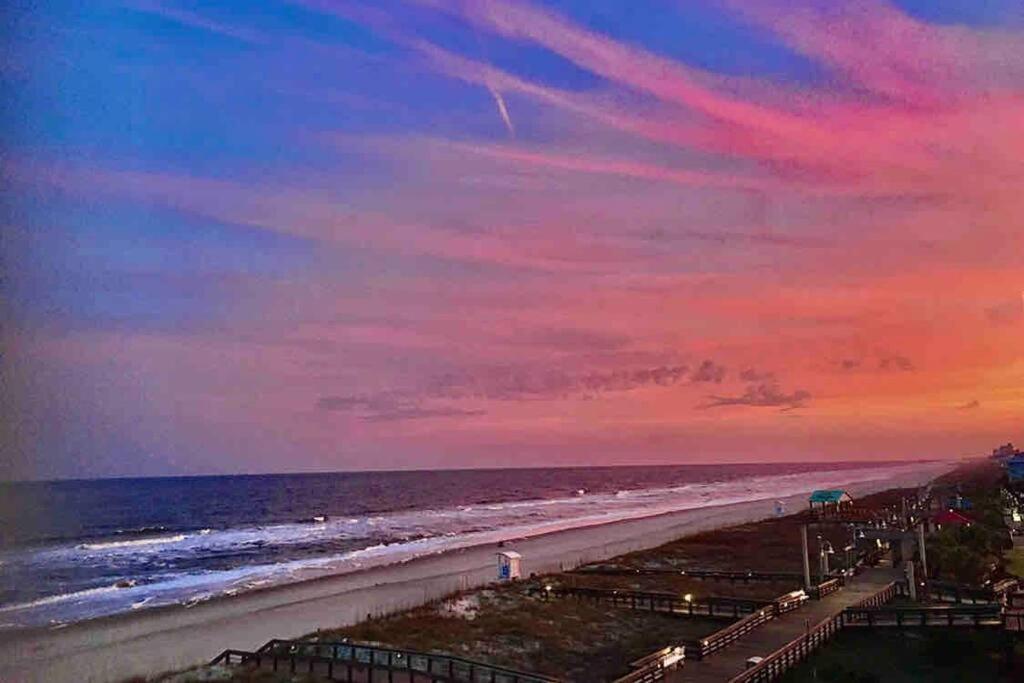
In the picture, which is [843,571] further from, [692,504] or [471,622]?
[692,504]

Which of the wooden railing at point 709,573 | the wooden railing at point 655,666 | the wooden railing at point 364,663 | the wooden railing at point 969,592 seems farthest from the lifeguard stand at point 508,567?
the wooden railing at point 655,666

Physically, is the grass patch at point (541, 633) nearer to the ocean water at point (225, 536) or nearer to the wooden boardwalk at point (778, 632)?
the wooden boardwalk at point (778, 632)

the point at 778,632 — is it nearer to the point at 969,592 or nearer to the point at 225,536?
the point at 969,592

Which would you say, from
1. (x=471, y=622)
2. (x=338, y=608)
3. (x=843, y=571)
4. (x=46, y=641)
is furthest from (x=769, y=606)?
(x=46, y=641)

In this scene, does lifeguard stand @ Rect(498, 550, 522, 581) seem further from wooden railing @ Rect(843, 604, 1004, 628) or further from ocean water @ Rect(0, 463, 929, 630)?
wooden railing @ Rect(843, 604, 1004, 628)

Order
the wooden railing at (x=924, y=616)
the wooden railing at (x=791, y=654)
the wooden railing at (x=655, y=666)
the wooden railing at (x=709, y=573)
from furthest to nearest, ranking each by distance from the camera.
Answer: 1. the wooden railing at (x=709, y=573)
2. the wooden railing at (x=924, y=616)
3. the wooden railing at (x=791, y=654)
4. the wooden railing at (x=655, y=666)

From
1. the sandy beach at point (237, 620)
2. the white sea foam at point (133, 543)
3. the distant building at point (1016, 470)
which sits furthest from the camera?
the distant building at point (1016, 470)
